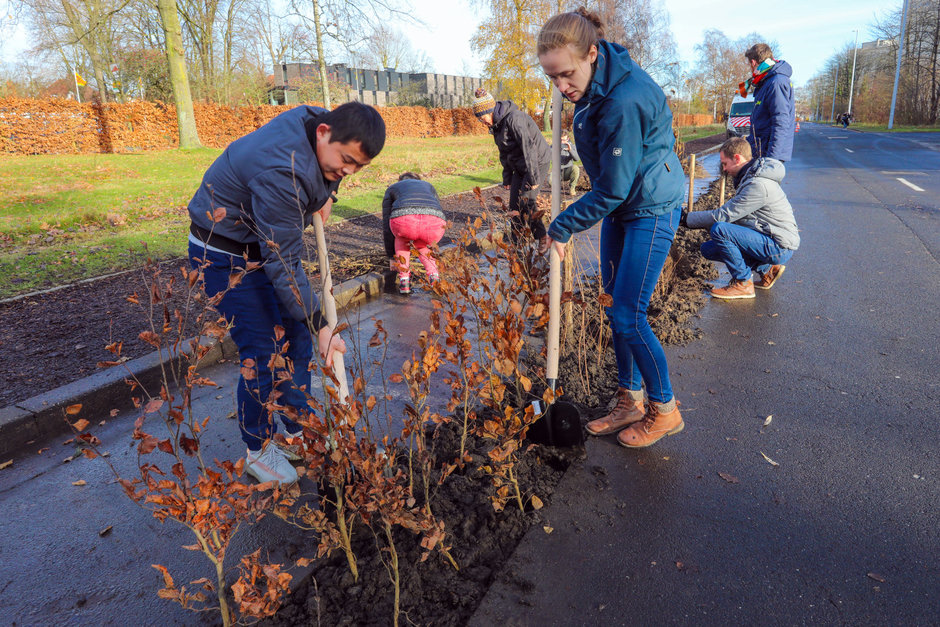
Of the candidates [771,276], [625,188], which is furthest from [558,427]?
[771,276]

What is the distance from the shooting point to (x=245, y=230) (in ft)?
8.59

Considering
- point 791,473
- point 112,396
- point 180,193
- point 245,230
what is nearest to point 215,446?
point 112,396

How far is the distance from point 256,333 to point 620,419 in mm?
1991

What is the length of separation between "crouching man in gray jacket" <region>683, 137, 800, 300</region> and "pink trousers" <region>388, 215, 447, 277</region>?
98.1 inches

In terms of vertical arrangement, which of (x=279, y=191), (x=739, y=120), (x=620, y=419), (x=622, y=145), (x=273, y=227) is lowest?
(x=620, y=419)

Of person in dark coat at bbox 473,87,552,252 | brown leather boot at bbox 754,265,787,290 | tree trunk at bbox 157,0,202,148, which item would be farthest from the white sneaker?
tree trunk at bbox 157,0,202,148

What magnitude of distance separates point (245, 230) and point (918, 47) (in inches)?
2565

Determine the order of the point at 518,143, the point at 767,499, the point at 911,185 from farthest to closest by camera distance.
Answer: the point at 911,185 < the point at 518,143 < the point at 767,499

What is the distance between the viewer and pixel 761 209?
547 centimetres

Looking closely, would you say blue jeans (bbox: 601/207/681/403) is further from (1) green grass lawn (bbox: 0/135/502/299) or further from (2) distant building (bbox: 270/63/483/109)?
(2) distant building (bbox: 270/63/483/109)

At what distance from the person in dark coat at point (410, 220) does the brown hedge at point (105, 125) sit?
2011cm

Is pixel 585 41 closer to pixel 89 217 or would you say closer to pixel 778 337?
pixel 778 337

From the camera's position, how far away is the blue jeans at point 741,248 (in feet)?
17.7

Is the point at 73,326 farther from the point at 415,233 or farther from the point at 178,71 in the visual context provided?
the point at 178,71
